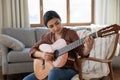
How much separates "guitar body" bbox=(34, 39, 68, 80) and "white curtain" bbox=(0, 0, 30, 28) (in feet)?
6.88

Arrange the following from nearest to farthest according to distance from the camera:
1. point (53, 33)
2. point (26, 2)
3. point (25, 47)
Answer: point (53, 33) < point (25, 47) < point (26, 2)

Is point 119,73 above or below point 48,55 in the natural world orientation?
below

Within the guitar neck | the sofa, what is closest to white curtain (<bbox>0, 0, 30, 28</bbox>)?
the sofa

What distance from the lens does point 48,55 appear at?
2.10 m

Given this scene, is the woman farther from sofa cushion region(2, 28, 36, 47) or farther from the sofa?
sofa cushion region(2, 28, 36, 47)

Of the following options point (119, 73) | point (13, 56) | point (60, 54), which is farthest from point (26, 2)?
point (60, 54)

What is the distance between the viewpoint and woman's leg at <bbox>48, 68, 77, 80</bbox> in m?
1.92

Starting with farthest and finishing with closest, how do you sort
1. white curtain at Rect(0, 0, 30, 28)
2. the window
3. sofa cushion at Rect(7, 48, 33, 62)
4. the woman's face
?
the window, white curtain at Rect(0, 0, 30, 28), sofa cushion at Rect(7, 48, 33, 62), the woman's face

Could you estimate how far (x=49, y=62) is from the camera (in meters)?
2.12

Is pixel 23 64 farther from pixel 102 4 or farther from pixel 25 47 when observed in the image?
pixel 102 4

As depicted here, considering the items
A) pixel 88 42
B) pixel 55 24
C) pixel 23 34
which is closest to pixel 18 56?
pixel 23 34

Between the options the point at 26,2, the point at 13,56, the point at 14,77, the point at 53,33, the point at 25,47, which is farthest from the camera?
the point at 26,2

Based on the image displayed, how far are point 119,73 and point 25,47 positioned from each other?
5.52 ft

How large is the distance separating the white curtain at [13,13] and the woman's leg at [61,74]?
2.44m
